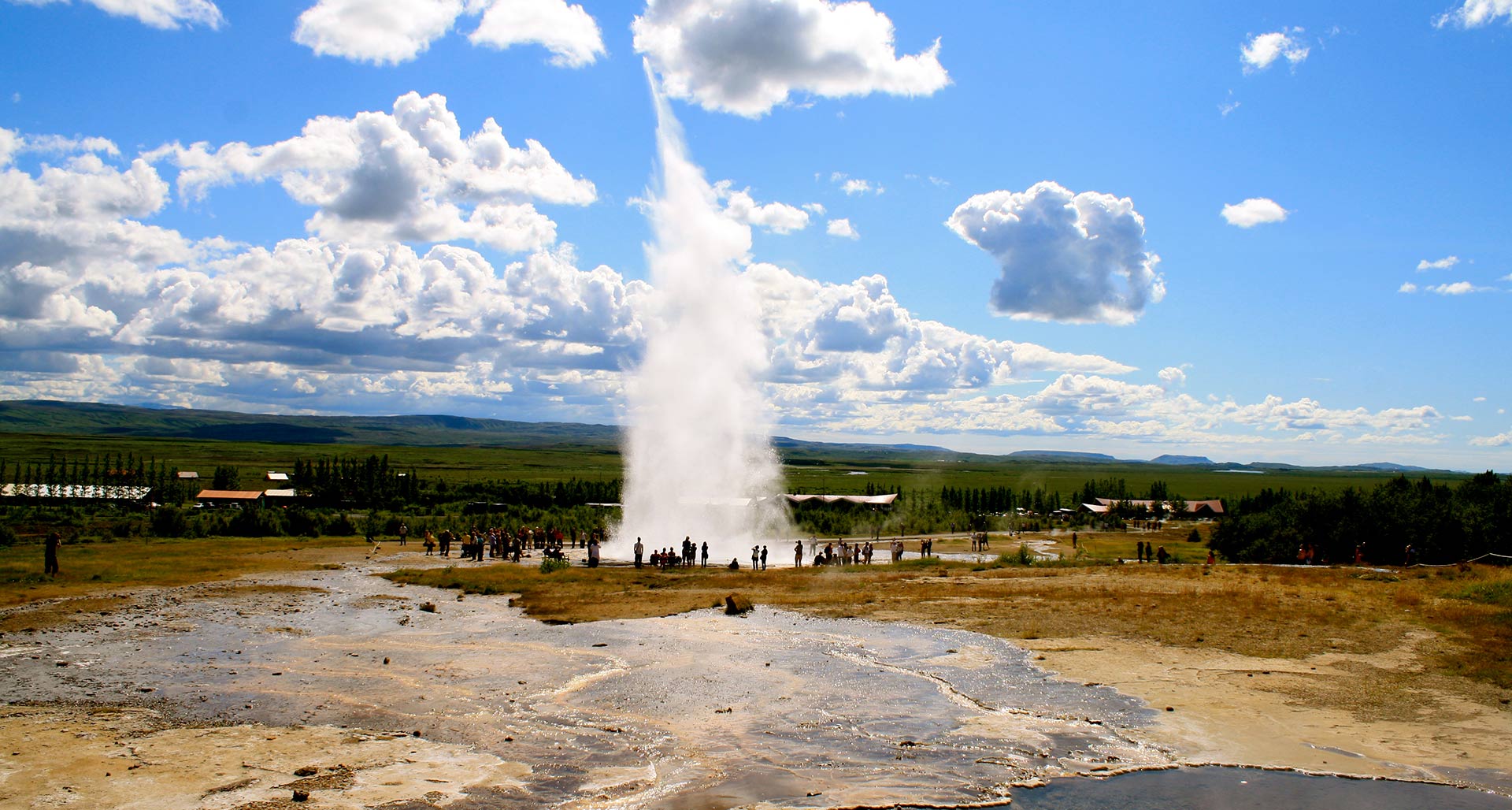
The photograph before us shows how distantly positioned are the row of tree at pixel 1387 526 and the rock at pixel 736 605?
2927 cm

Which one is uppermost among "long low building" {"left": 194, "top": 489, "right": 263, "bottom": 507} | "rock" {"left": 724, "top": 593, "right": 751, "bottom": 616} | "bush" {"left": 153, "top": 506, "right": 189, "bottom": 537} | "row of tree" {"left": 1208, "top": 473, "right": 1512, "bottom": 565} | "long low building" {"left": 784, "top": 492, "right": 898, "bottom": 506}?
"row of tree" {"left": 1208, "top": 473, "right": 1512, "bottom": 565}

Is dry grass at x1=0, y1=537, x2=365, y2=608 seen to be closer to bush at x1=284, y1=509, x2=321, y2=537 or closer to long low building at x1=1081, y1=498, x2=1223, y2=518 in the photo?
bush at x1=284, y1=509, x2=321, y2=537

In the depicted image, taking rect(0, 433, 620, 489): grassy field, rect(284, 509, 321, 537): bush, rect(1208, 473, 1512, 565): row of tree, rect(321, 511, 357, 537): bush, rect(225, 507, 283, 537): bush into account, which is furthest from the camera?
rect(0, 433, 620, 489): grassy field

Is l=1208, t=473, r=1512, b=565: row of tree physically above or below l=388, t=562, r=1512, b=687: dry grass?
above

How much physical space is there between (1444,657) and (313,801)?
65.1 ft

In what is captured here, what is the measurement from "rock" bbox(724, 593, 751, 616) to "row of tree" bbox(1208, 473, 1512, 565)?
96.0ft

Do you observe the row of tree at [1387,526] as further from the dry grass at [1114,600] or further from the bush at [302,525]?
the bush at [302,525]

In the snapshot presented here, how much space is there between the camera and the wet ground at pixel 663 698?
11227mm

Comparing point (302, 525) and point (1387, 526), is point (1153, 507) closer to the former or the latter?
point (1387, 526)

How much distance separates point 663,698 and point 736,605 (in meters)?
10.5

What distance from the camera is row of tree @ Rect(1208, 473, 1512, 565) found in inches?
1556

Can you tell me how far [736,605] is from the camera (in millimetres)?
Result: 25828

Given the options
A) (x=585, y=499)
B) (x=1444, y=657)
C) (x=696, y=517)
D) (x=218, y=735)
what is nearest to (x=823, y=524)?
(x=696, y=517)

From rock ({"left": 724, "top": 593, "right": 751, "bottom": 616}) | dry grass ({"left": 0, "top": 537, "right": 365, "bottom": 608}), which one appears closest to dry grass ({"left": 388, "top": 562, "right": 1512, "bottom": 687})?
rock ({"left": 724, "top": 593, "right": 751, "bottom": 616})
